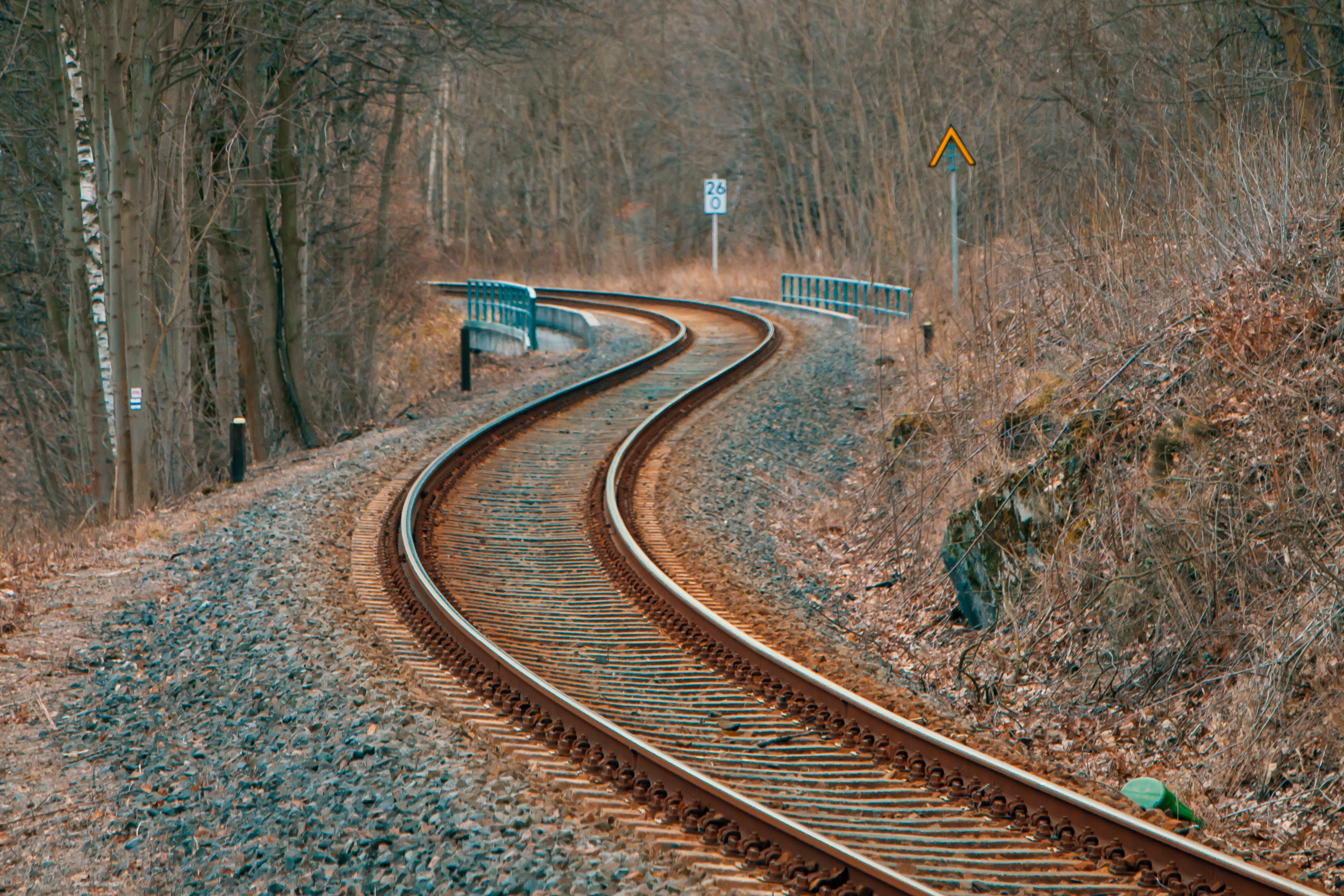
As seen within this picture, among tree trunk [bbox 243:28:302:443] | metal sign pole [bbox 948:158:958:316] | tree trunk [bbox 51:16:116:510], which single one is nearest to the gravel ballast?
tree trunk [bbox 51:16:116:510]

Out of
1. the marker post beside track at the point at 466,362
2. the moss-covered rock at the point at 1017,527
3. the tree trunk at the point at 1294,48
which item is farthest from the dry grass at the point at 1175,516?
the marker post beside track at the point at 466,362

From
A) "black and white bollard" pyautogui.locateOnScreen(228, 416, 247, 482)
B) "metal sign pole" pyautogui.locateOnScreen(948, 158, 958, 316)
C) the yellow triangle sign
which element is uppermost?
the yellow triangle sign

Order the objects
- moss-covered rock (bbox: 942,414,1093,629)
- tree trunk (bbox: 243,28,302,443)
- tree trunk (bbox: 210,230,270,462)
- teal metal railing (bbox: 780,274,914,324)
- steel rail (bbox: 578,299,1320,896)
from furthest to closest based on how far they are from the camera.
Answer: teal metal railing (bbox: 780,274,914,324)
tree trunk (bbox: 210,230,270,462)
tree trunk (bbox: 243,28,302,443)
moss-covered rock (bbox: 942,414,1093,629)
steel rail (bbox: 578,299,1320,896)

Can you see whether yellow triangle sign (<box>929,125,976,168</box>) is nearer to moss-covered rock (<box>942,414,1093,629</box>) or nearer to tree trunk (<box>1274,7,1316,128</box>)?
tree trunk (<box>1274,7,1316,128</box>)

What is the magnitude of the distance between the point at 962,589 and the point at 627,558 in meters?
2.81

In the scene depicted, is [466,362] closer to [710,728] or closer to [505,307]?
[505,307]

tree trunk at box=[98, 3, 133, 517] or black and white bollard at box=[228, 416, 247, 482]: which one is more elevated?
tree trunk at box=[98, 3, 133, 517]

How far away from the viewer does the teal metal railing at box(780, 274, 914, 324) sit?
23.8 m

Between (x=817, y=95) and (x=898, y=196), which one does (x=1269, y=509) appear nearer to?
(x=898, y=196)

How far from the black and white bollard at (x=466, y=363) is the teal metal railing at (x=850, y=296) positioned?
277 inches

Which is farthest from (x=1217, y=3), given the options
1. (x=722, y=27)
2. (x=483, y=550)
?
(x=722, y=27)

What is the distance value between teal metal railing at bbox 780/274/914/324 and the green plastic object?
15.5 metres

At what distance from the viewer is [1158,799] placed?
17.9ft

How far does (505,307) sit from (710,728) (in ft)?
74.4
